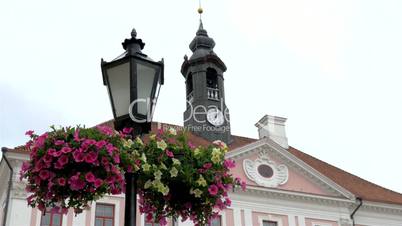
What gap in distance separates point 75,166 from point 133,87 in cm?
109

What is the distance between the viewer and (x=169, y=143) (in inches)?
292

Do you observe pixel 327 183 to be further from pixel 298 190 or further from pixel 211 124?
Result: pixel 211 124

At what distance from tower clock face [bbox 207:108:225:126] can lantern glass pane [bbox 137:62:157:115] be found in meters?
22.0

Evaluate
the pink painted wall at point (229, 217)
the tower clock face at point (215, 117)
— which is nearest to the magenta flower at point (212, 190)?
the pink painted wall at point (229, 217)

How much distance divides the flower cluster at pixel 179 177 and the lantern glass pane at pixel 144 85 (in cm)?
54

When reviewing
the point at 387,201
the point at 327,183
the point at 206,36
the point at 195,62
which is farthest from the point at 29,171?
the point at 206,36

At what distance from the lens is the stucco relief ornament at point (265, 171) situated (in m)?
24.9

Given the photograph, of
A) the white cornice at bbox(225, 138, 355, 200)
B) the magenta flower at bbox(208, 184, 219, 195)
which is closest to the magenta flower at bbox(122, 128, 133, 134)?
the magenta flower at bbox(208, 184, 219, 195)

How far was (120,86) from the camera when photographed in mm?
6426

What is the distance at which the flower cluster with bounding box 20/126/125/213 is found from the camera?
6.37 meters

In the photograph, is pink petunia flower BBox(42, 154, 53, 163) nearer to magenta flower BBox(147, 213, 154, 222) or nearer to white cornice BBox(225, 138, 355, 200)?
magenta flower BBox(147, 213, 154, 222)

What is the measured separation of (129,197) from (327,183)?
2049cm

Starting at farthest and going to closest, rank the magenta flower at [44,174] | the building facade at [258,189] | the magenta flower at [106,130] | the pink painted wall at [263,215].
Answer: the pink painted wall at [263,215]
the building facade at [258,189]
the magenta flower at [106,130]
the magenta flower at [44,174]

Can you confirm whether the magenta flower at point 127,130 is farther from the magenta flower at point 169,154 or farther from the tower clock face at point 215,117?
the tower clock face at point 215,117
